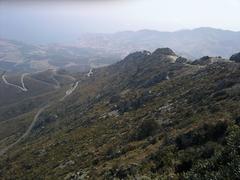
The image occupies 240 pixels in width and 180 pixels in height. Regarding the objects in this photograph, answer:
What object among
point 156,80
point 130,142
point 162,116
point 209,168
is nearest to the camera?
point 209,168

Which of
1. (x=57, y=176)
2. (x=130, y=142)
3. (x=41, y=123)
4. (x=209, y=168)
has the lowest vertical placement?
(x=41, y=123)

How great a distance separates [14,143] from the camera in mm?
107812

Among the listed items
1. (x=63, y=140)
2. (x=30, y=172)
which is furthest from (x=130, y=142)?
(x=63, y=140)

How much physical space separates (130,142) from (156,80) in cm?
5844

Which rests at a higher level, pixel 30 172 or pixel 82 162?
pixel 82 162

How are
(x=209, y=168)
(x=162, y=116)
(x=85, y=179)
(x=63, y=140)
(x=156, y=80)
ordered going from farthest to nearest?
(x=156, y=80)
(x=63, y=140)
(x=162, y=116)
(x=85, y=179)
(x=209, y=168)

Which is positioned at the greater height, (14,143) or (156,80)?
(156,80)

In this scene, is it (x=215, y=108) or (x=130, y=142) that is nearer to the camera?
(x=215, y=108)

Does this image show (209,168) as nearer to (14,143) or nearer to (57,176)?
(57,176)

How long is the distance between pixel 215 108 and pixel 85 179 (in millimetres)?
15539

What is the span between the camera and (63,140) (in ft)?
237

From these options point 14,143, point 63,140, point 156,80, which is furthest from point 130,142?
point 14,143

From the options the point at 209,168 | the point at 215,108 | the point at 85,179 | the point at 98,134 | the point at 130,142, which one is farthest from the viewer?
the point at 98,134

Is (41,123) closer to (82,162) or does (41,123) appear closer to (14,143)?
(14,143)
